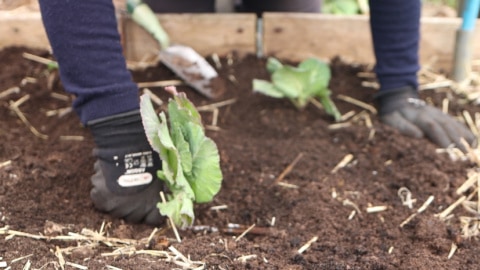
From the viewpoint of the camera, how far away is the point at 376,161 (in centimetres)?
177

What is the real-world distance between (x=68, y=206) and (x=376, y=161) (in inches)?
31.9

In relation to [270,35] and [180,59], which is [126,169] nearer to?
[180,59]

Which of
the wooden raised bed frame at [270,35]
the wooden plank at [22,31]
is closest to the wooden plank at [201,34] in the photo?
the wooden raised bed frame at [270,35]

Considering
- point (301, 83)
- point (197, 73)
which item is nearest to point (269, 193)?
point (301, 83)

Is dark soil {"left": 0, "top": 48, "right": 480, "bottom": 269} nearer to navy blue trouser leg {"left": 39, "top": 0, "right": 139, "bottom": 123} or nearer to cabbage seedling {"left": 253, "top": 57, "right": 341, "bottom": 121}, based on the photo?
cabbage seedling {"left": 253, "top": 57, "right": 341, "bottom": 121}

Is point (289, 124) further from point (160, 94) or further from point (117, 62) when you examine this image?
point (117, 62)

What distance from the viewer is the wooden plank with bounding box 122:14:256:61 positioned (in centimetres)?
231

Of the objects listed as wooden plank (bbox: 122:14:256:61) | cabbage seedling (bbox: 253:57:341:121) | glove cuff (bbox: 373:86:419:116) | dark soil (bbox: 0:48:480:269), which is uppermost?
wooden plank (bbox: 122:14:256:61)

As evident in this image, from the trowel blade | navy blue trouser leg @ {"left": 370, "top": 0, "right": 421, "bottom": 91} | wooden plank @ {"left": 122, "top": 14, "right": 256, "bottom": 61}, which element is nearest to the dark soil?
the trowel blade

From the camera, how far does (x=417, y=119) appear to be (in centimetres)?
194

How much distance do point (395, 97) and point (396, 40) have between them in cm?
17

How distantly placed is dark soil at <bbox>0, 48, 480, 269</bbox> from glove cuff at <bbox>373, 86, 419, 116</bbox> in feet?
0.22

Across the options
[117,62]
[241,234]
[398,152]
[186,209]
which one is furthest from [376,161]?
[117,62]

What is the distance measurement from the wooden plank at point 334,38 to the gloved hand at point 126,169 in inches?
40.4
